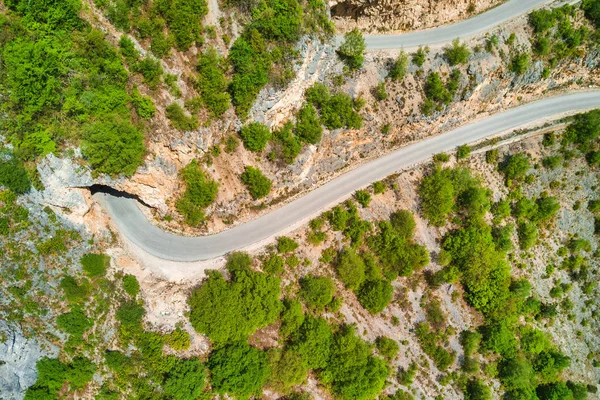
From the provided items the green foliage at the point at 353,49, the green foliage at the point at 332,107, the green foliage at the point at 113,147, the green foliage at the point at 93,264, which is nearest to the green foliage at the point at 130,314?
the green foliage at the point at 93,264

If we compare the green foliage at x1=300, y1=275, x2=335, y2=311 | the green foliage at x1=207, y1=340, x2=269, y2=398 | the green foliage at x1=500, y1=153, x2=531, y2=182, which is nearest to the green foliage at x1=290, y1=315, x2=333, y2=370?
the green foliage at x1=300, y1=275, x2=335, y2=311

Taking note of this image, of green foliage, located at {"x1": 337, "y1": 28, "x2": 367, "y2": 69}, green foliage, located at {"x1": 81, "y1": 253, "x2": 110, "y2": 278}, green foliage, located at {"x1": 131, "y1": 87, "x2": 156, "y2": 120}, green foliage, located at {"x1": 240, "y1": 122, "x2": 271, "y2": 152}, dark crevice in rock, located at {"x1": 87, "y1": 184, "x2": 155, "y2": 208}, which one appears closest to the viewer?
green foliage, located at {"x1": 131, "y1": 87, "x2": 156, "y2": 120}

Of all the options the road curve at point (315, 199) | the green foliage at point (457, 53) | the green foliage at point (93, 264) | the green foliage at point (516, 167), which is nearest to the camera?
the green foliage at point (93, 264)

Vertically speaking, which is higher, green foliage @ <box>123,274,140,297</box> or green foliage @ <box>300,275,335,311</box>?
green foliage @ <box>300,275,335,311</box>

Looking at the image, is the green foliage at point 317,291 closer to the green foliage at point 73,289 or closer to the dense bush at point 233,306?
the dense bush at point 233,306

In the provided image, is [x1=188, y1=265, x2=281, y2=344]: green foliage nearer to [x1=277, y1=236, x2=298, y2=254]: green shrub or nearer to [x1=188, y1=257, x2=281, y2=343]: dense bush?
[x1=188, y1=257, x2=281, y2=343]: dense bush

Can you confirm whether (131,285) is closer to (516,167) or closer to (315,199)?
(315,199)
